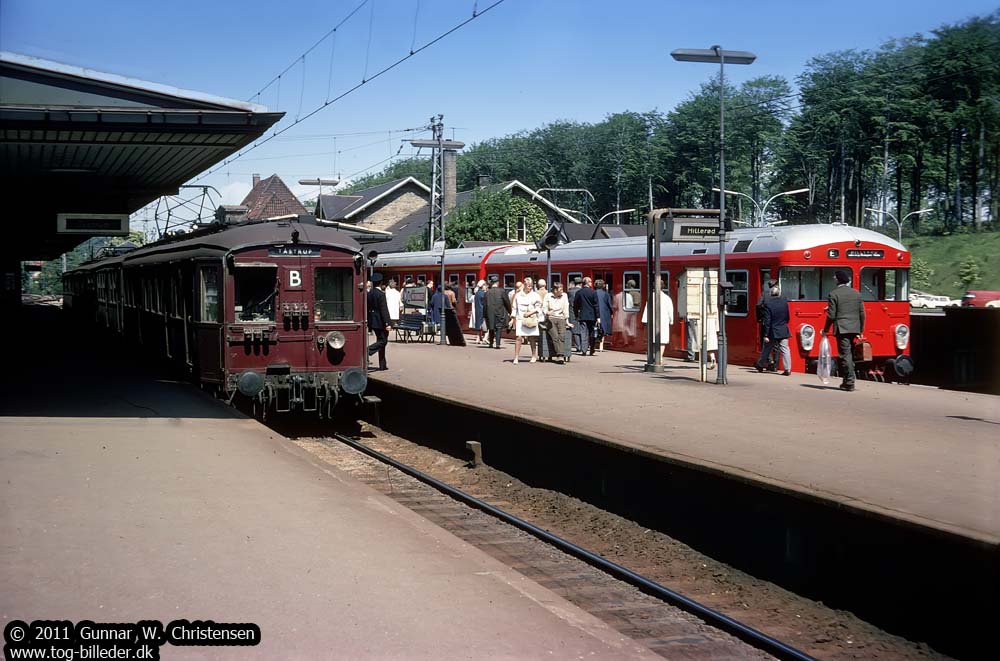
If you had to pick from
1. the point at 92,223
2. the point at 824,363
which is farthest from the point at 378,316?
the point at 824,363

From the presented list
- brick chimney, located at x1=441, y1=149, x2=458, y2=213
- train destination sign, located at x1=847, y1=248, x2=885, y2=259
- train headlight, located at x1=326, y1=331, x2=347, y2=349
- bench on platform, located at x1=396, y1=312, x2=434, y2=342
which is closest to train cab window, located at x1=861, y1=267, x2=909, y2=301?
train destination sign, located at x1=847, y1=248, x2=885, y2=259

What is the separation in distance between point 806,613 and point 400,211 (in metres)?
75.6

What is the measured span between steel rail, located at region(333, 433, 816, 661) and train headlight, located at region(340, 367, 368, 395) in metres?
3.40

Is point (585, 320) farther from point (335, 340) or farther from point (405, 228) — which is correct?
point (405, 228)

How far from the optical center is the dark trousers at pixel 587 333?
25375 mm

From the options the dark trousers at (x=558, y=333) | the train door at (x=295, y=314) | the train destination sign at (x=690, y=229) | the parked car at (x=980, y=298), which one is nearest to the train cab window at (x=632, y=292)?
the dark trousers at (x=558, y=333)

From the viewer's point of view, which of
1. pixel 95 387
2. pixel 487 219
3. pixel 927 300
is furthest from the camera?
pixel 927 300

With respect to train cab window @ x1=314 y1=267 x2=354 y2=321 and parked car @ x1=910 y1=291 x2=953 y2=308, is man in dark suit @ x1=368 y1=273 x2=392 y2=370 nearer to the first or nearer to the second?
train cab window @ x1=314 y1=267 x2=354 y2=321

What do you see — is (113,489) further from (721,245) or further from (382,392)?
(721,245)

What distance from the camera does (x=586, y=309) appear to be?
2495cm

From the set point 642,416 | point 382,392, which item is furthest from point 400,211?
point 642,416

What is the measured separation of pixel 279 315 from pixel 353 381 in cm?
152

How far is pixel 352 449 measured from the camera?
1686 cm

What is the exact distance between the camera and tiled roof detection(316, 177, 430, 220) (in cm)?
7900
